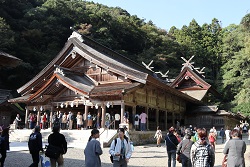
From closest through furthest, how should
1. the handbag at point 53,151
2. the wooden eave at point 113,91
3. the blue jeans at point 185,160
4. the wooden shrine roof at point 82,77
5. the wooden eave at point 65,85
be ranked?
the handbag at point 53,151 → the blue jeans at point 185,160 → the wooden eave at point 113,91 → the wooden shrine roof at point 82,77 → the wooden eave at point 65,85

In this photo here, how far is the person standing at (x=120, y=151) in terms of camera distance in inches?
256

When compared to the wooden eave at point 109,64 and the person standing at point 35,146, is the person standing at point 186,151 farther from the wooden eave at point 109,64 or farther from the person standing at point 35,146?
the wooden eave at point 109,64

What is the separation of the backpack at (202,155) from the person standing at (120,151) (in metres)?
1.78

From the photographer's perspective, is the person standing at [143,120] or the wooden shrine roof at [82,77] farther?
the person standing at [143,120]

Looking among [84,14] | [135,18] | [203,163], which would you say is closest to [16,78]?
[84,14]

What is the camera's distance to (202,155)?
5.48 metres

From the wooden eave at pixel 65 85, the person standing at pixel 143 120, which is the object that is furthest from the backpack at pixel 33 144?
the person standing at pixel 143 120

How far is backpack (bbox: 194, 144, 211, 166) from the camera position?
17.9ft

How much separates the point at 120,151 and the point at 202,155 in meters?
2.01

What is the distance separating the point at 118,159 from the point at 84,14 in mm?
52198

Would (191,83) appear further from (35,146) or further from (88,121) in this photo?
(35,146)

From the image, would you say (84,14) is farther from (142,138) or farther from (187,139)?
(187,139)

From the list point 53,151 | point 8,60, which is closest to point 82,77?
point 8,60

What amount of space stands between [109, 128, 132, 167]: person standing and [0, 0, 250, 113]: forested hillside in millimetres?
21603
